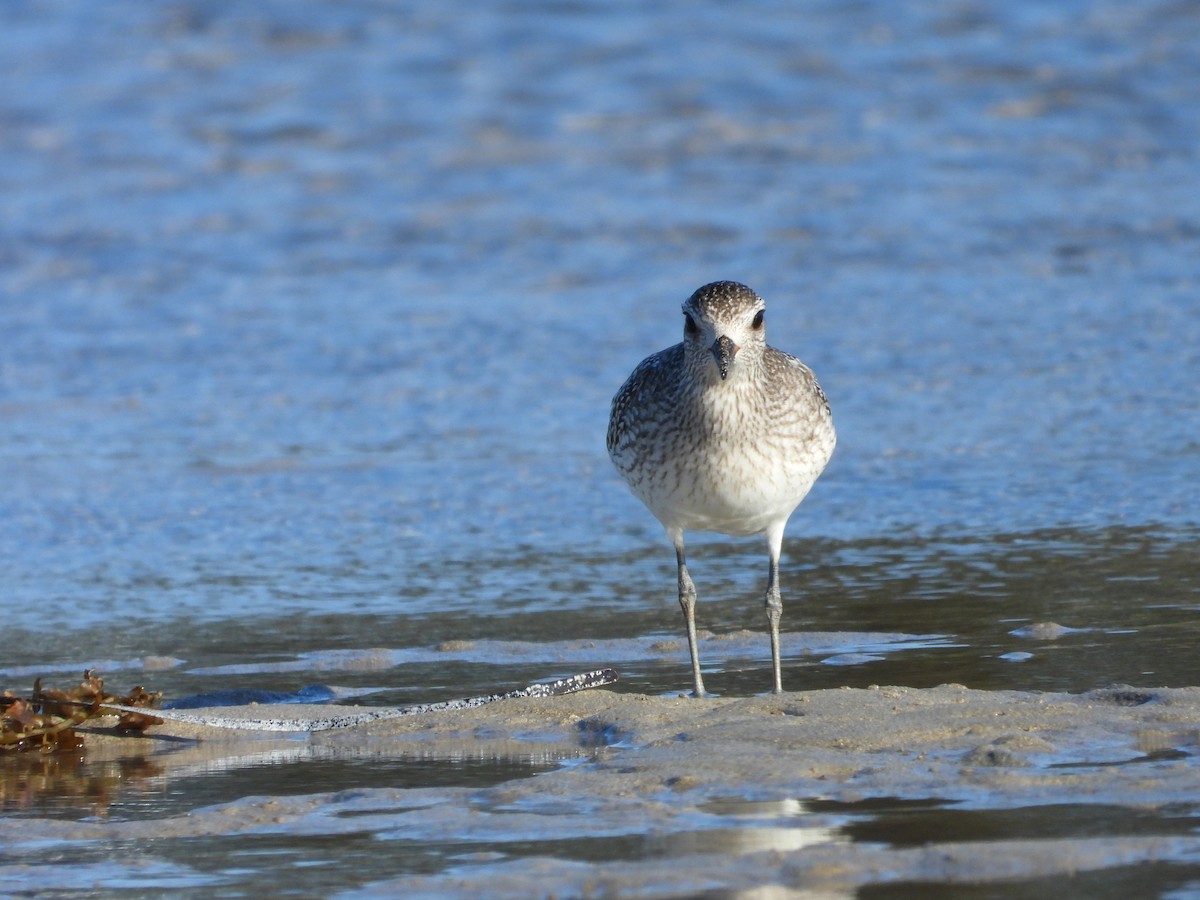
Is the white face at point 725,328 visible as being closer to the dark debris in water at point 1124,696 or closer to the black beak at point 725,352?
the black beak at point 725,352

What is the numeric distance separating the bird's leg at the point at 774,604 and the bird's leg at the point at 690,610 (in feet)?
0.89

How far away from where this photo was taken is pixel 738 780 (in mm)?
5359

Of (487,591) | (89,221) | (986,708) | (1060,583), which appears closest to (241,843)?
(986,708)

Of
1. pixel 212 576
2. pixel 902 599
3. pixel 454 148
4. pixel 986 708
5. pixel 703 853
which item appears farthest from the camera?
pixel 454 148

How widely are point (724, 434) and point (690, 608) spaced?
692mm

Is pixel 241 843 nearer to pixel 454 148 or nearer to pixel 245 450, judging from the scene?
pixel 245 450

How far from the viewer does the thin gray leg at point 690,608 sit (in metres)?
6.87

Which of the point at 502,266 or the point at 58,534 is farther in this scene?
the point at 502,266

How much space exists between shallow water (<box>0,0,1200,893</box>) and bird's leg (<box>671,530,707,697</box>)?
0.16 metres

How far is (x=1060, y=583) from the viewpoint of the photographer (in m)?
8.22

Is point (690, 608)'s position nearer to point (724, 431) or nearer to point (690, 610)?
point (690, 610)

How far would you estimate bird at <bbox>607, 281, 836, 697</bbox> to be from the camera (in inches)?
279

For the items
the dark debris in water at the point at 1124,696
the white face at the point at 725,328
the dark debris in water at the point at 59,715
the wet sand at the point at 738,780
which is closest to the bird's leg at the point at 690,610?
the wet sand at the point at 738,780

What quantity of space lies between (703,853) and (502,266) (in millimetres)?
10669
